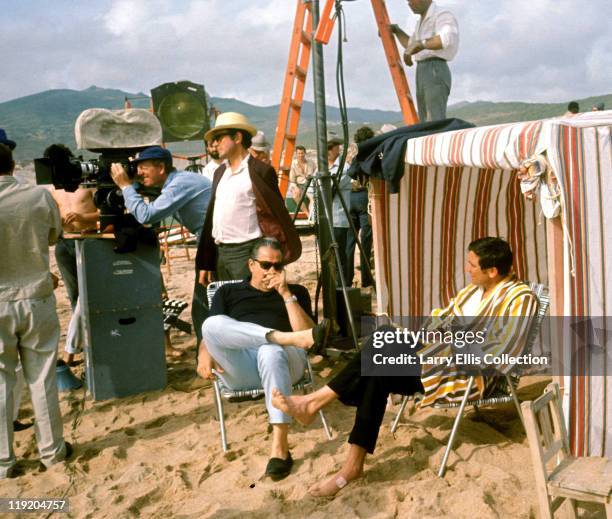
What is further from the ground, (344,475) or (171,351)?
(171,351)

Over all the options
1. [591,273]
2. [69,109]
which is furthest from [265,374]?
[69,109]

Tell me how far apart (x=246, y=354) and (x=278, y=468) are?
2.14 feet

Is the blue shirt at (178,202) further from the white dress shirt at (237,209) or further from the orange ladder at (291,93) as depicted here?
the orange ladder at (291,93)

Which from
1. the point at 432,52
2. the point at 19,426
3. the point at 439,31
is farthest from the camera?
the point at 432,52

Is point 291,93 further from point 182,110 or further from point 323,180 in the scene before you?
point 182,110

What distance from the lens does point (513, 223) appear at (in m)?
4.48

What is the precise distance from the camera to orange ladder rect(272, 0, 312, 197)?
6.50 metres

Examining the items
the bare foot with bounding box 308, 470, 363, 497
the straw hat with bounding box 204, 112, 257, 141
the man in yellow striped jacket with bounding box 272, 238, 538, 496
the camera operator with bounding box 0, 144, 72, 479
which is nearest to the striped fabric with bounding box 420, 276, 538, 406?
the man in yellow striped jacket with bounding box 272, 238, 538, 496

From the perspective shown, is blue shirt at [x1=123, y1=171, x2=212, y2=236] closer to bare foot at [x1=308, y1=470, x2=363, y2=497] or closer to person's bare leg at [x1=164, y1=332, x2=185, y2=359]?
person's bare leg at [x1=164, y1=332, x2=185, y2=359]

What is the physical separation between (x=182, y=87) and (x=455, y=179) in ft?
25.7

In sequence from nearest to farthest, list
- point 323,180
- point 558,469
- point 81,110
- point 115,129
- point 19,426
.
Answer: point 558,469 → point 19,426 → point 115,129 → point 323,180 → point 81,110

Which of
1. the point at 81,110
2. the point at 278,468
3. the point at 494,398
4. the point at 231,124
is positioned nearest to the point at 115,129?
the point at 231,124

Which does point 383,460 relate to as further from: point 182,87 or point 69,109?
point 69,109

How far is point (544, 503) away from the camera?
2.29 meters
